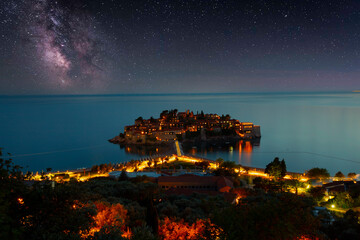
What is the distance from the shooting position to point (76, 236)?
13.8 feet

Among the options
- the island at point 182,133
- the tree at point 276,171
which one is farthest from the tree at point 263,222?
the island at point 182,133

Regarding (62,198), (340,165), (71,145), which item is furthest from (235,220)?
(71,145)

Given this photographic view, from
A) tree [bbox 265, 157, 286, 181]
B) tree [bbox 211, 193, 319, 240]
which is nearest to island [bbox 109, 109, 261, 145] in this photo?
tree [bbox 265, 157, 286, 181]

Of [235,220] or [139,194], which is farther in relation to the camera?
[139,194]

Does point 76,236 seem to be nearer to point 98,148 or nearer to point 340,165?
point 340,165

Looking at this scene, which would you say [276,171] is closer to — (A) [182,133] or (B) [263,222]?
(B) [263,222]

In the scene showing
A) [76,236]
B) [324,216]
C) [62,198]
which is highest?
[62,198]

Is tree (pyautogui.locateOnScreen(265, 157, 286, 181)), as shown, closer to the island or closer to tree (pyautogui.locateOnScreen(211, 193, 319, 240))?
tree (pyautogui.locateOnScreen(211, 193, 319, 240))

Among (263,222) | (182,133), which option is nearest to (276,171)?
(263,222)

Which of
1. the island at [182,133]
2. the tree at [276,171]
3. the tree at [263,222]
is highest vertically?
the tree at [263,222]

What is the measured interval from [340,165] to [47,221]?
31612mm

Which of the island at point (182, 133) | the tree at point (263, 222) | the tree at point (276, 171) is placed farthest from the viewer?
the island at point (182, 133)

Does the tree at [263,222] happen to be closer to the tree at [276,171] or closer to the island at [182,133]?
the tree at [276,171]

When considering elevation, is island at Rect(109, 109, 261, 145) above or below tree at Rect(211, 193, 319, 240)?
below
